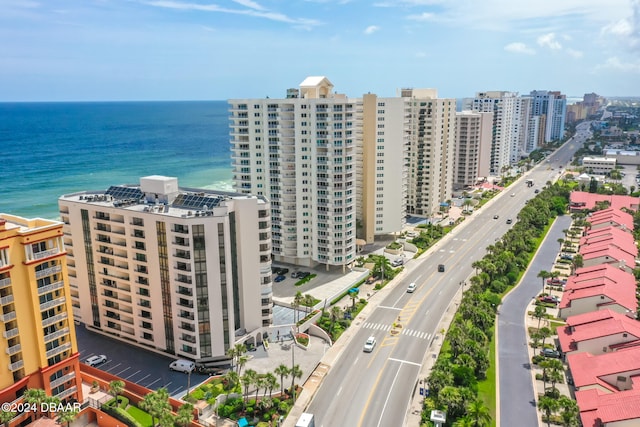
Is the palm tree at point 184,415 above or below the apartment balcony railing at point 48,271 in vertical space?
below

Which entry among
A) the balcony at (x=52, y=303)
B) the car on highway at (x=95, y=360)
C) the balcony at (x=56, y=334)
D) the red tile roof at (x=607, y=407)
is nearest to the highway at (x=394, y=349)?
the red tile roof at (x=607, y=407)

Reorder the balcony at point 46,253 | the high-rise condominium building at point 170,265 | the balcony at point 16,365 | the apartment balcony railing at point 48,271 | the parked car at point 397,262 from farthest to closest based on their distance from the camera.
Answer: the parked car at point 397,262 < the high-rise condominium building at point 170,265 < the apartment balcony railing at point 48,271 < the balcony at point 46,253 < the balcony at point 16,365

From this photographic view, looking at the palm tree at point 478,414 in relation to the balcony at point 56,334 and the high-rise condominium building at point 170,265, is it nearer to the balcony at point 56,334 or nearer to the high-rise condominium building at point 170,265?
the high-rise condominium building at point 170,265

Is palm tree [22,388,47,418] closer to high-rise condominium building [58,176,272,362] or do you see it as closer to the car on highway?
the car on highway

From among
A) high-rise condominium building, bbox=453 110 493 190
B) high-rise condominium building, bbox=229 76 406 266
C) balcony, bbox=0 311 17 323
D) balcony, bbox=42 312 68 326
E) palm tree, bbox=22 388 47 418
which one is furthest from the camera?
high-rise condominium building, bbox=453 110 493 190

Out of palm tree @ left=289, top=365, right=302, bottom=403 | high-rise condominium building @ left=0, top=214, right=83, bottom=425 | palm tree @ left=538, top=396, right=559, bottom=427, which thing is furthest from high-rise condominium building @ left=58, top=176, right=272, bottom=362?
palm tree @ left=538, top=396, right=559, bottom=427

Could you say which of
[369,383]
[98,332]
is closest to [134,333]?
[98,332]

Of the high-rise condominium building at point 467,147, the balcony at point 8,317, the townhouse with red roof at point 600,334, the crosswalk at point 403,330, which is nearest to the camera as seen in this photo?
the balcony at point 8,317

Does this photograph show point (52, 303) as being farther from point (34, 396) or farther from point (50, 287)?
point (34, 396)
